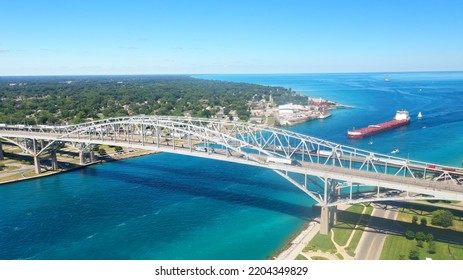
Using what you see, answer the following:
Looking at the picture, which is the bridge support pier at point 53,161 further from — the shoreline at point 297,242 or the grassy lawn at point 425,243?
the grassy lawn at point 425,243

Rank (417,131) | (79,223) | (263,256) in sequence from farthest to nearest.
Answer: (417,131), (79,223), (263,256)

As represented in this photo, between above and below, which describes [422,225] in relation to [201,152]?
below

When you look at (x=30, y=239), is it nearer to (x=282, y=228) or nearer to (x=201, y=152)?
(x=201, y=152)

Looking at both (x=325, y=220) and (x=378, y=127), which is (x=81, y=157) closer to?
(x=325, y=220)

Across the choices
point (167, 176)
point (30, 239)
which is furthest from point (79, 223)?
point (167, 176)

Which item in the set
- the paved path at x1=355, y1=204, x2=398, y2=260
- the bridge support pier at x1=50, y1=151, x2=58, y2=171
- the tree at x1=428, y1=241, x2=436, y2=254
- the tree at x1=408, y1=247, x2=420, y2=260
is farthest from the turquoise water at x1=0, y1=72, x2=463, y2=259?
the tree at x1=428, y1=241, x2=436, y2=254

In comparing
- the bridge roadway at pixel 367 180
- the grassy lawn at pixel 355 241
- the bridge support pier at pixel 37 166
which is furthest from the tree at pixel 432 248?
the bridge support pier at pixel 37 166

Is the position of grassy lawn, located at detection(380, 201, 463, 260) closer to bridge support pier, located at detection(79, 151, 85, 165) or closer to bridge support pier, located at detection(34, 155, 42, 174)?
bridge support pier, located at detection(79, 151, 85, 165)
